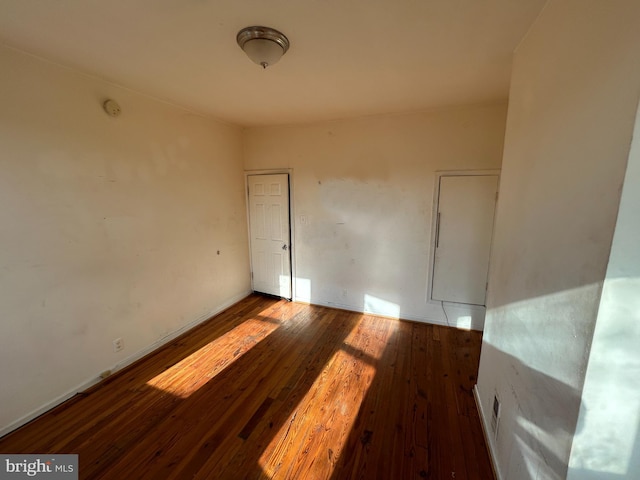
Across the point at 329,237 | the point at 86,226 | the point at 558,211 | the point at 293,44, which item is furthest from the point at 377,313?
the point at 86,226

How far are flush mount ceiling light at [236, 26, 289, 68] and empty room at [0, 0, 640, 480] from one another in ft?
0.05

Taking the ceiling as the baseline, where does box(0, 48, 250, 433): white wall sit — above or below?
below

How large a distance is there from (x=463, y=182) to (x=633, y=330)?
2.43 meters

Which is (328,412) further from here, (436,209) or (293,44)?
(293,44)

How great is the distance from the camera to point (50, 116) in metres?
1.84

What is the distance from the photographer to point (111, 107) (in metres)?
2.14

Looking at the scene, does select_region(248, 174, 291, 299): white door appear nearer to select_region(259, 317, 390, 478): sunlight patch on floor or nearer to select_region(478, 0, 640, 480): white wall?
select_region(259, 317, 390, 478): sunlight patch on floor

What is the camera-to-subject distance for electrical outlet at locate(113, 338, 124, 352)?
2.36m

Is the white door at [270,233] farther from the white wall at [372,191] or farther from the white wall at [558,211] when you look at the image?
the white wall at [558,211]

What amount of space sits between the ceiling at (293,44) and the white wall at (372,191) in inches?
17.0

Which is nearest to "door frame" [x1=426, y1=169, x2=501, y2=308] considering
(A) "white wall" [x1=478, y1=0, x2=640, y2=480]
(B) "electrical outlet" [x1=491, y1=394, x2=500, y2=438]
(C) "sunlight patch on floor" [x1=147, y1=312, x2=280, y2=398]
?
(A) "white wall" [x1=478, y1=0, x2=640, y2=480]

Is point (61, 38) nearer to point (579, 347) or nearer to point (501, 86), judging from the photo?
point (579, 347)

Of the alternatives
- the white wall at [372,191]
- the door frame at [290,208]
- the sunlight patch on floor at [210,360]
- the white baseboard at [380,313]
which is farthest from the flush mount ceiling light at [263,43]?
the white baseboard at [380,313]

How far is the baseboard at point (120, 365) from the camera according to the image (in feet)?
5.94
